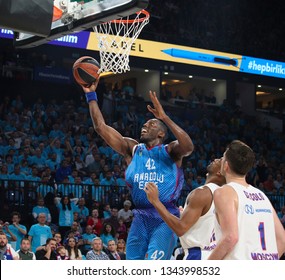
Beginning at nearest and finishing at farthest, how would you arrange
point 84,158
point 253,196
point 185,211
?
point 253,196 → point 185,211 → point 84,158

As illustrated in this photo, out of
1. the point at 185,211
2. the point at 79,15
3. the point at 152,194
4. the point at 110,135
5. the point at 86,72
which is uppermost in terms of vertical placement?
the point at 79,15

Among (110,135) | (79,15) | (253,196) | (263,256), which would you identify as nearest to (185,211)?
(253,196)

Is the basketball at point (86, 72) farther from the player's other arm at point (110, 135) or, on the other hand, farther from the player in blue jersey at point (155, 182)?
the player in blue jersey at point (155, 182)

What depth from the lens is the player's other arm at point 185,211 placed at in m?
4.36

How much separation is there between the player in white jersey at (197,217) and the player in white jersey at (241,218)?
18.4 inches

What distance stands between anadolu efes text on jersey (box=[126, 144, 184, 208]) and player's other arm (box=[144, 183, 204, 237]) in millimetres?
1380

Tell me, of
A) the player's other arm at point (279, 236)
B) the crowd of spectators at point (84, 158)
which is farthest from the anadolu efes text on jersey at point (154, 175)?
the crowd of spectators at point (84, 158)

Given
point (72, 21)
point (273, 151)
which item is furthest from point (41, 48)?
point (72, 21)

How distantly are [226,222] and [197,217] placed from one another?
691mm

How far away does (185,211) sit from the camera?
446 cm

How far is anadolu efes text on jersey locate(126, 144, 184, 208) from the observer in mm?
5887

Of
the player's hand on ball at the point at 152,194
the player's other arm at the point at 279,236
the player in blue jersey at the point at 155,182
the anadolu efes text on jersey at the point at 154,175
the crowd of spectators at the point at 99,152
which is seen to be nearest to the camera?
the player's other arm at the point at 279,236

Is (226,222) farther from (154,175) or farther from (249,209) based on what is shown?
(154,175)

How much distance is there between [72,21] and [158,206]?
2898 mm
